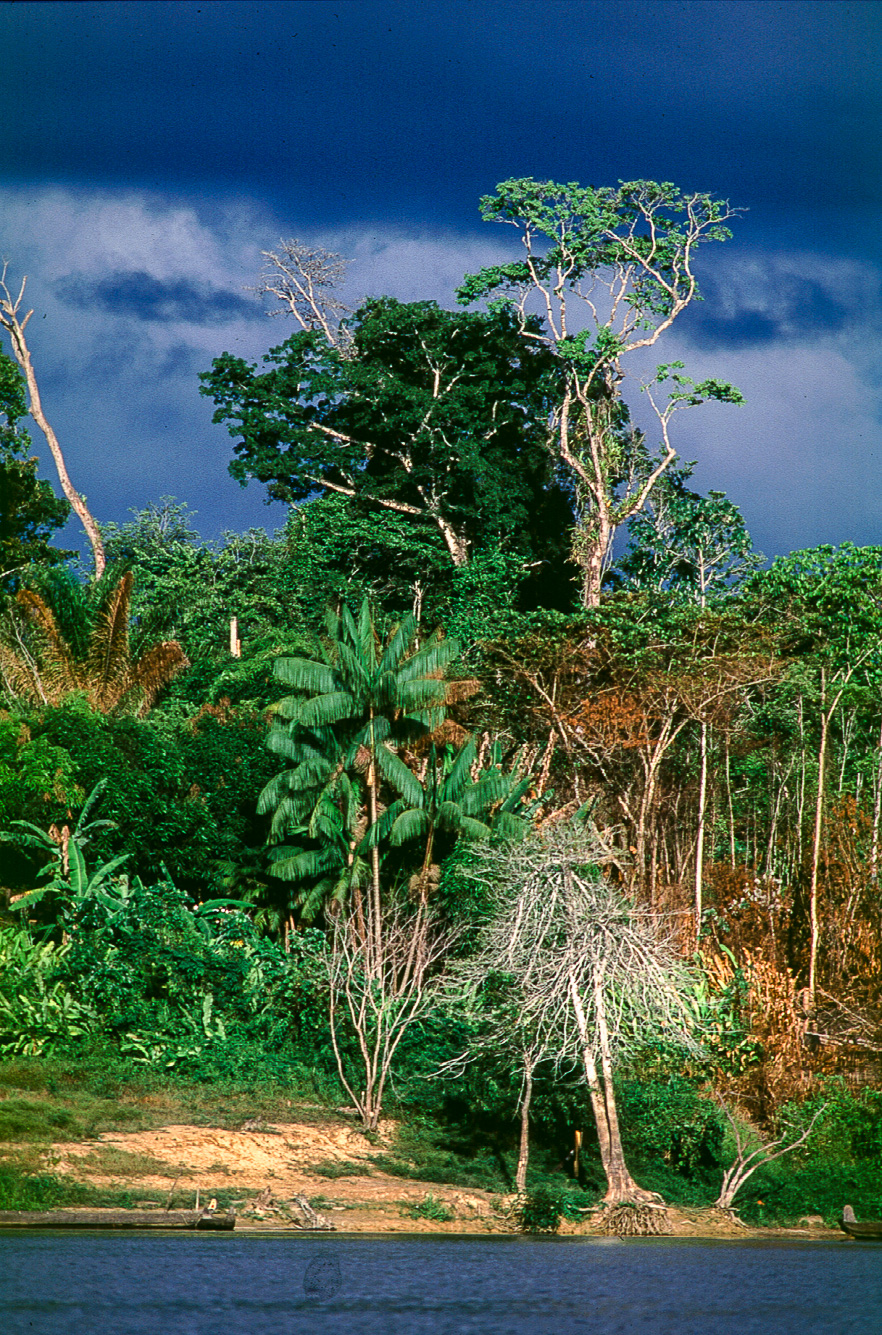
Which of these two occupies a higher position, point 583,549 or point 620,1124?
point 583,549

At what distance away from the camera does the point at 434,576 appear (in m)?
32.0

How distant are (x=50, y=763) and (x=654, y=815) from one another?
8945mm

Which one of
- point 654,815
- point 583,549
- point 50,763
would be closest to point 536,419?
point 583,549

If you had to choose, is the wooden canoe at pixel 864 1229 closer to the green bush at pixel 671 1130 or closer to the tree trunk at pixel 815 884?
the green bush at pixel 671 1130

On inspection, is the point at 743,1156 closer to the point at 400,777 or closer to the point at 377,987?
the point at 377,987

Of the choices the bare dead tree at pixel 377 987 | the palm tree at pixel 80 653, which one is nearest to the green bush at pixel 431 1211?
the bare dead tree at pixel 377 987

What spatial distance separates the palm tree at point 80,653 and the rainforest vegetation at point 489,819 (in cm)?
6

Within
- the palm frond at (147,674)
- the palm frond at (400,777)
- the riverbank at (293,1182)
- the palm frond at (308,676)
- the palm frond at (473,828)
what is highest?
the palm frond at (147,674)

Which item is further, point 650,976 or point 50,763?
point 50,763

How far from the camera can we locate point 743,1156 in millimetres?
16078

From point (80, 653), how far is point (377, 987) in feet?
32.3

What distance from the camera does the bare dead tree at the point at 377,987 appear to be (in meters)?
16.6

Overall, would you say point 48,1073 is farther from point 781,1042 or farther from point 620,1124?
point 781,1042

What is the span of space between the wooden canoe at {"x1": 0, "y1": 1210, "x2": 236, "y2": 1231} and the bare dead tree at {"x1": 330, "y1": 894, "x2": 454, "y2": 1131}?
436cm
